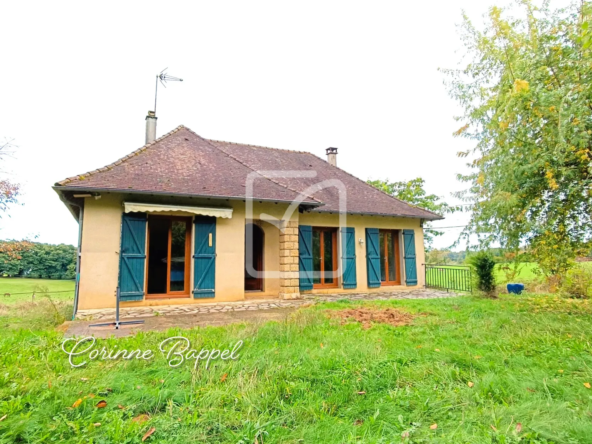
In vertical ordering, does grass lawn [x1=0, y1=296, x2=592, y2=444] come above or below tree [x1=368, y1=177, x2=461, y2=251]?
below

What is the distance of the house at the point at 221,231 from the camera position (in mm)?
8266

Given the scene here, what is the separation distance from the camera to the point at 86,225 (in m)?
8.12

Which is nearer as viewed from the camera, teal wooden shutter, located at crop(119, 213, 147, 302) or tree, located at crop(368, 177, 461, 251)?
teal wooden shutter, located at crop(119, 213, 147, 302)

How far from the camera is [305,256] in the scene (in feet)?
37.0

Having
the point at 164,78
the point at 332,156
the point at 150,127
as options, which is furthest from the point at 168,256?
the point at 332,156

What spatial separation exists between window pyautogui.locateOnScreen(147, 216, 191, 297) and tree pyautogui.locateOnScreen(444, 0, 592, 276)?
24.2 feet

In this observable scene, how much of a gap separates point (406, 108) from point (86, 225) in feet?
41.4

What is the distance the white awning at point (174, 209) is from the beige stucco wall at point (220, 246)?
0.31 metres

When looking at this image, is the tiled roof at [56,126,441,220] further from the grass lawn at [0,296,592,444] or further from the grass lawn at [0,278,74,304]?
the grass lawn at [0,296,592,444]

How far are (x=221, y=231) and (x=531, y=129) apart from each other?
25.0 feet

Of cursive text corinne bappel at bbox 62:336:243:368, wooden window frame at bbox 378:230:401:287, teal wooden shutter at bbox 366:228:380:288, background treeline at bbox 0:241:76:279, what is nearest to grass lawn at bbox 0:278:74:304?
background treeline at bbox 0:241:76:279

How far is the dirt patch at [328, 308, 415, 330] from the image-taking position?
6402 mm

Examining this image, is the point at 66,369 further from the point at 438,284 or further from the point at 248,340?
the point at 438,284

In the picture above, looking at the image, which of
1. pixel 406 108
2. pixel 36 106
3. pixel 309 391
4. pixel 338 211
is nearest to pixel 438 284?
pixel 338 211
